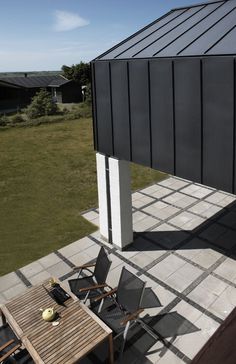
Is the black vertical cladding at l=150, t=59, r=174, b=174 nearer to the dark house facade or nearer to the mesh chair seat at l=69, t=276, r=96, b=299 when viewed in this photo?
the dark house facade

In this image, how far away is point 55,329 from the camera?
6.38m

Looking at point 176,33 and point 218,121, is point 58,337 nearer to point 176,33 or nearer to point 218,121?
point 218,121

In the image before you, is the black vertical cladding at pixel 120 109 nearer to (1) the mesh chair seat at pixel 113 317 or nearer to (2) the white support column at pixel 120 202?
(2) the white support column at pixel 120 202

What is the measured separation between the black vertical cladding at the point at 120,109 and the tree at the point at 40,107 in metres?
28.7

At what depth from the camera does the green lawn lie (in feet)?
37.5

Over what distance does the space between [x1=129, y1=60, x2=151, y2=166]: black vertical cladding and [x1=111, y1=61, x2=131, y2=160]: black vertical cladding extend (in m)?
0.21

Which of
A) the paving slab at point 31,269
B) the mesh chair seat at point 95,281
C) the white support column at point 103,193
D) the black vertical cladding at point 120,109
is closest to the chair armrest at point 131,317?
the mesh chair seat at point 95,281

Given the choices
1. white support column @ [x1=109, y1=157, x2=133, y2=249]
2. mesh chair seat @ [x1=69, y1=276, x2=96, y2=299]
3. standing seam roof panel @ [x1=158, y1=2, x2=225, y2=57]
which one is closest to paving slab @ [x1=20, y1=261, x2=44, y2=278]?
mesh chair seat @ [x1=69, y1=276, x2=96, y2=299]

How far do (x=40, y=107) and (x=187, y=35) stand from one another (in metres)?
30.3

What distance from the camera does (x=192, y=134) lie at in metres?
7.06

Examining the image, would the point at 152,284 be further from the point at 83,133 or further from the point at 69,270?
the point at 83,133

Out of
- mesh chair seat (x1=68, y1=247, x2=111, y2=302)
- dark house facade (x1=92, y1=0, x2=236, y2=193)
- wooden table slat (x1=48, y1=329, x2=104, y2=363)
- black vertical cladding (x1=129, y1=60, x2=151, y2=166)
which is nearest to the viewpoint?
wooden table slat (x1=48, y1=329, x2=104, y2=363)

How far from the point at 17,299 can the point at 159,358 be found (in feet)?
10.5

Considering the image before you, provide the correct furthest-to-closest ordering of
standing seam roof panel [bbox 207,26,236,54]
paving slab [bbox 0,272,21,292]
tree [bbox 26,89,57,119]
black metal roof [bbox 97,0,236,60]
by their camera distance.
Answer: tree [bbox 26,89,57,119]
paving slab [bbox 0,272,21,292]
black metal roof [bbox 97,0,236,60]
standing seam roof panel [bbox 207,26,236,54]
